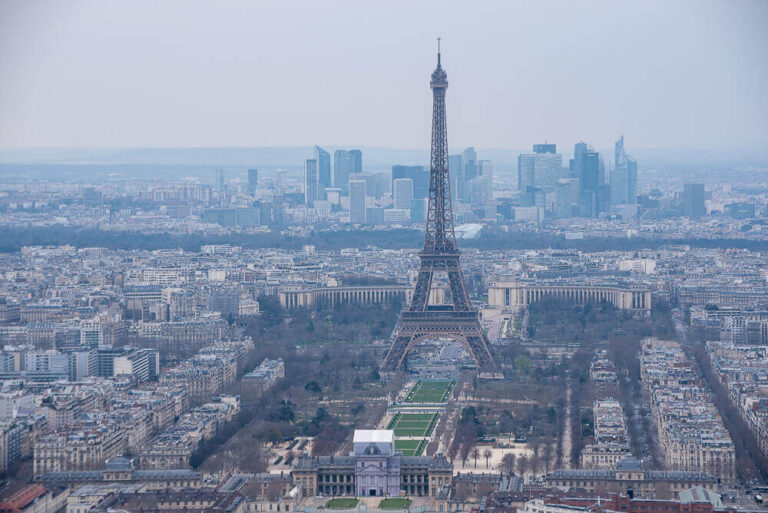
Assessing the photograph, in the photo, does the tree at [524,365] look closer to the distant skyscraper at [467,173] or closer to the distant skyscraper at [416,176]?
the distant skyscraper at [416,176]

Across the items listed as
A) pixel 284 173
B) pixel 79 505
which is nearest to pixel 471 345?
pixel 79 505

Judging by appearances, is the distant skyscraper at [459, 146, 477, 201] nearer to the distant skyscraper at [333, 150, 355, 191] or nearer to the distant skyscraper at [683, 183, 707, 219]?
the distant skyscraper at [333, 150, 355, 191]

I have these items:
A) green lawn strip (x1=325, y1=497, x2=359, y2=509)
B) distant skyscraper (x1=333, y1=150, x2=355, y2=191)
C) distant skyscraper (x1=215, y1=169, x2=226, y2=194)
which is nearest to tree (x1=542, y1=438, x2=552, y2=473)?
green lawn strip (x1=325, y1=497, x2=359, y2=509)

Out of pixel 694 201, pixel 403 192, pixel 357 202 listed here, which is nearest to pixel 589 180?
pixel 694 201

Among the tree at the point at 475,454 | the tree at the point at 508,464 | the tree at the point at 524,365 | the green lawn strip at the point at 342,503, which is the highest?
the tree at the point at 524,365

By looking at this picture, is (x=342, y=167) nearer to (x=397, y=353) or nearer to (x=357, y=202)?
(x=357, y=202)

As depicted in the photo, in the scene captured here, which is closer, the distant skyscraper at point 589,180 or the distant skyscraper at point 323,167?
the distant skyscraper at point 589,180

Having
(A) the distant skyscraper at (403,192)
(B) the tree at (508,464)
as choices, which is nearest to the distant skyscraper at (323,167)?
(A) the distant skyscraper at (403,192)
